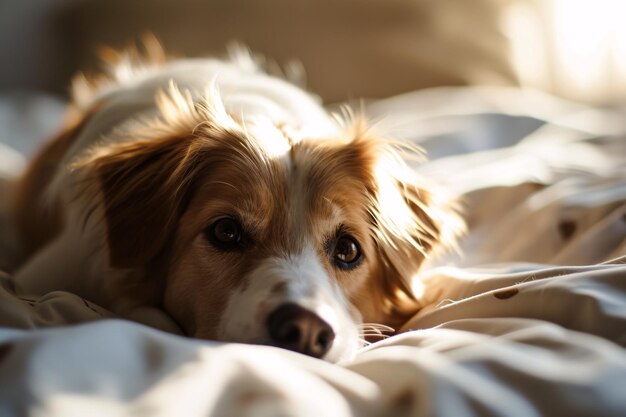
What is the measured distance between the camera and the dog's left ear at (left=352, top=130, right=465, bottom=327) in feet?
5.19

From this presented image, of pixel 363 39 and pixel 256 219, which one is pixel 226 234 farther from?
pixel 363 39

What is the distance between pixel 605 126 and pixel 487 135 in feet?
1.43

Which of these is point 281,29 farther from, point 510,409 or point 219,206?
point 510,409

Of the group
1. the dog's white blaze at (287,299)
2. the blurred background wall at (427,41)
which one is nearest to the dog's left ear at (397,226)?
the dog's white blaze at (287,299)

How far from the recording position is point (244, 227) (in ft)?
4.68

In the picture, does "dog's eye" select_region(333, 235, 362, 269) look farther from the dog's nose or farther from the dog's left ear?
the dog's nose

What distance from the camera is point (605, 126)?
2555mm

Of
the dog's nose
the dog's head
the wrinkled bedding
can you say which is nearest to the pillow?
the dog's head

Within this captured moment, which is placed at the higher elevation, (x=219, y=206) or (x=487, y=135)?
(x=219, y=206)

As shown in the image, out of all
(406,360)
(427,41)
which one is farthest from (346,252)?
(427,41)

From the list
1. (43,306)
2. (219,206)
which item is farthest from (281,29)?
(43,306)

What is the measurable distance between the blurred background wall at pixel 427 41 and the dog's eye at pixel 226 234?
6.41ft

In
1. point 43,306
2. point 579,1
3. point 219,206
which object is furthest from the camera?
point 579,1

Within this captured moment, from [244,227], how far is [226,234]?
0.04m
